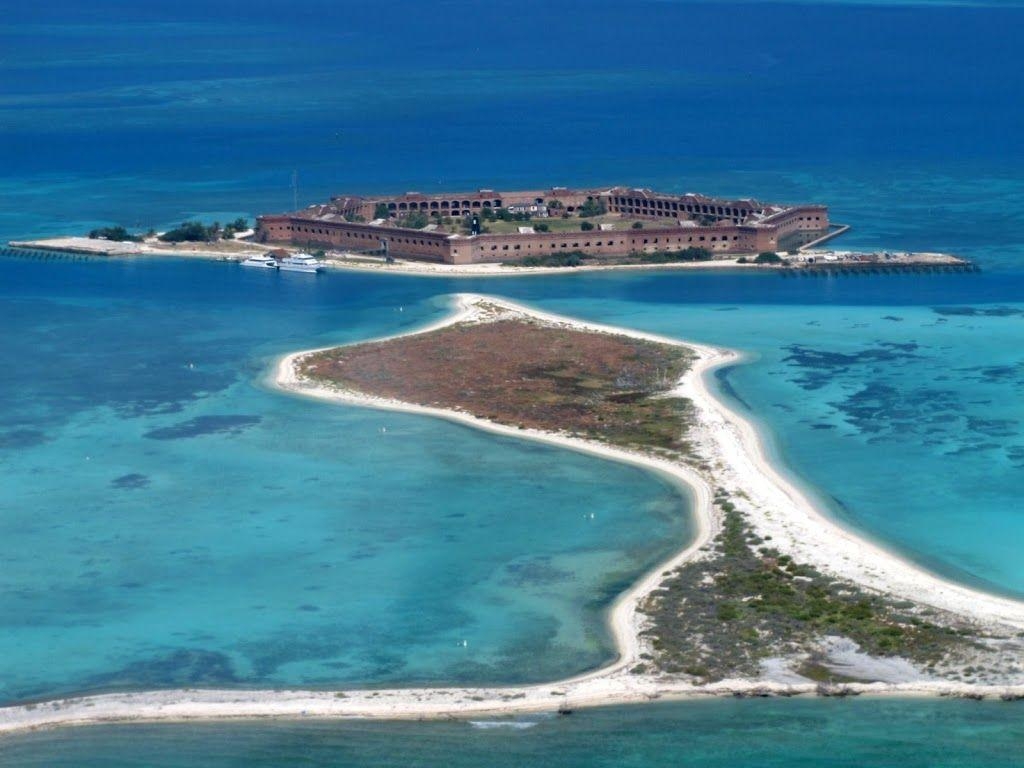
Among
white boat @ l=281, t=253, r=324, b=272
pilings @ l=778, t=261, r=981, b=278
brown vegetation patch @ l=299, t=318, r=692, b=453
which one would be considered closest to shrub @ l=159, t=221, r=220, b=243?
white boat @ l=281, t=253, r=324, b=272

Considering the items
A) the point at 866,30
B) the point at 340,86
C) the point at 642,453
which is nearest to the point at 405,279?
the point at 642,453

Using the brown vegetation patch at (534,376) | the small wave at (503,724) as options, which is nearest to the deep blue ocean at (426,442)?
the small wave at (503,724)

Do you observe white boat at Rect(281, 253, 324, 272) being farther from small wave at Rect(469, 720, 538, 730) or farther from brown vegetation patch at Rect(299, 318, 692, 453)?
small wave at Rect(469, 720, 538, 730)

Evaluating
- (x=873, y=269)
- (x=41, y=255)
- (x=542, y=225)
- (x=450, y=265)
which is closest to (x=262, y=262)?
(x=450, y=265)

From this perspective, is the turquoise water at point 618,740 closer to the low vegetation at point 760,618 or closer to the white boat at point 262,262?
the low vegetation at point 760,618

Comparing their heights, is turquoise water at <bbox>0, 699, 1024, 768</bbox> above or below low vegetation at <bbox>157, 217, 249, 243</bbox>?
below

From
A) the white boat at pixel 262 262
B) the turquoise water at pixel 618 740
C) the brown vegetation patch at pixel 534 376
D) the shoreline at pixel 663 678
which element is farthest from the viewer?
the white boat at pixel 262 262

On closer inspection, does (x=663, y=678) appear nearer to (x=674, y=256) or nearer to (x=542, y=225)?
(x=674, y=256)
